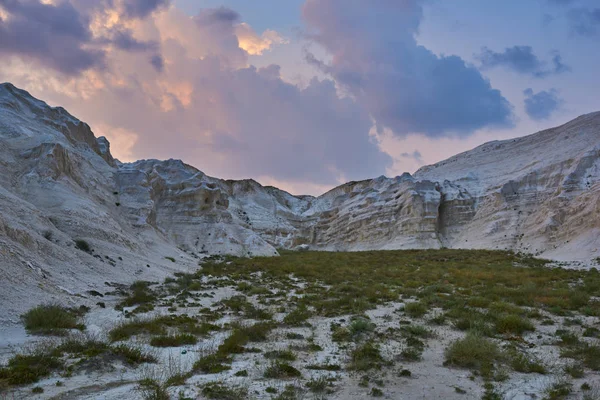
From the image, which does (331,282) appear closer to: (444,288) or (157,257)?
(444,288)

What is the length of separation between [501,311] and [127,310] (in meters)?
11.8

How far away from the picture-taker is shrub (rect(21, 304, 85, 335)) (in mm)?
8519

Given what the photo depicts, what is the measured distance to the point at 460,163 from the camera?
6919 centimetres

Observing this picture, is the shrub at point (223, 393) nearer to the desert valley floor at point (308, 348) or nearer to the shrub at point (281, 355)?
the desert valley floor at point (308, 348)

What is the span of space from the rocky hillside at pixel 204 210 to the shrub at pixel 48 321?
671 millimetres

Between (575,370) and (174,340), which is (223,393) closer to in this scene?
(174,340)

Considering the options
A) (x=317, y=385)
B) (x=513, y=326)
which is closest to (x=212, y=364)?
(x=317, y=385)

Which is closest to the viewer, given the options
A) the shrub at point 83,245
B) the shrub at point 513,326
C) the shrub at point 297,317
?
the shrub at point 513,326

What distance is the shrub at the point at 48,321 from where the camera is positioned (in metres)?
8.52

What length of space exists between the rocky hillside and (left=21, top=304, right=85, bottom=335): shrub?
2.20 feet

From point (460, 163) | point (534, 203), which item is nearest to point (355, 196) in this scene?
point (460, 163)

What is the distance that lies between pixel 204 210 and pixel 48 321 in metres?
40.0

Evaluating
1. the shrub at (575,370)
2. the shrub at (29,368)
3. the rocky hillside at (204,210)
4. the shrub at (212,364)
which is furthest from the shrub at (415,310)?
the rocky hillside at (204,210)

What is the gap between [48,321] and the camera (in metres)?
8.83
